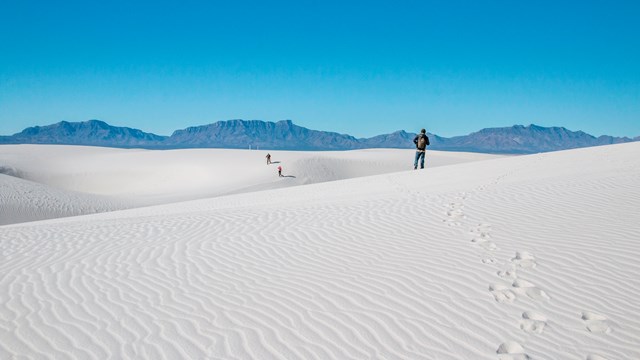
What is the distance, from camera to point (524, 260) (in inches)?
214

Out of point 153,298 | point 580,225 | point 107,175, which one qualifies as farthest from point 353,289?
point 107,175

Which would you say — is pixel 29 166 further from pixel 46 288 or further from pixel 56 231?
pixel 46 288

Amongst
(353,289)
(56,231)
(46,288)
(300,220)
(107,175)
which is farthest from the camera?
(107,175)

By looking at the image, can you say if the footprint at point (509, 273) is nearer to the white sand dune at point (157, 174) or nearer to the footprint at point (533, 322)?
the footprint at point (533, 322)

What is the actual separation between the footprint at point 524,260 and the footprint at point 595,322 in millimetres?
1203

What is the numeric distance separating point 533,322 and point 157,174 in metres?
43.9

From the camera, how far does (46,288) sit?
5430 mm

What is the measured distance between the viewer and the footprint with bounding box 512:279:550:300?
4.38m

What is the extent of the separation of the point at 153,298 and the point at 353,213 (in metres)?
5.23

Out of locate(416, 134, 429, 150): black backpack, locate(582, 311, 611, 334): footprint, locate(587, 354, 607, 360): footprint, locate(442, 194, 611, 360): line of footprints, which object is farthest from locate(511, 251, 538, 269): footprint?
locate(416, 134, 429, 150): black backpack

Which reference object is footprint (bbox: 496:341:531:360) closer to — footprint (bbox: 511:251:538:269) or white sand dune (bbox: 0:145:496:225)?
footprint (bbox: 511:251:538:269)

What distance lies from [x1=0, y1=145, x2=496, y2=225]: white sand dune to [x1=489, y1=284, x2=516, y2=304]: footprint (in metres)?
24.0

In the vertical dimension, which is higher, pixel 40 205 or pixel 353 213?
pixel 353 213

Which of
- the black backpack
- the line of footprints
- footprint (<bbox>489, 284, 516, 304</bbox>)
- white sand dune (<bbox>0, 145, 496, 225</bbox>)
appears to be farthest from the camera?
white sand dune (<bbox>0, 145, 496, 225</bbox>)
